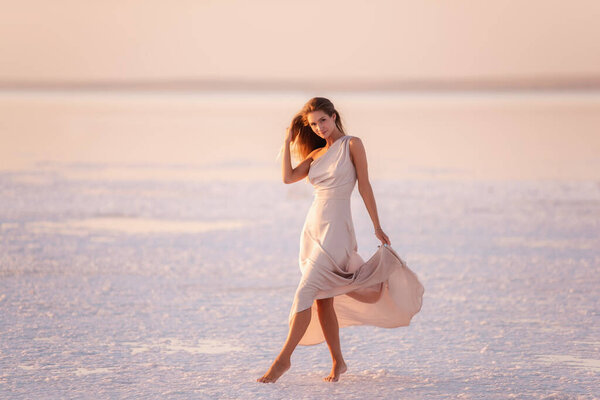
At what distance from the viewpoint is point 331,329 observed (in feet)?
16.3

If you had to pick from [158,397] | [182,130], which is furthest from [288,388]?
[182,130]

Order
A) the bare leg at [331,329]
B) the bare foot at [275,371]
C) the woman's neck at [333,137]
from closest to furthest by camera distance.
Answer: the bare foot at [275,371]
the bare leg at [331,329]
the woman's neck at [333,137]

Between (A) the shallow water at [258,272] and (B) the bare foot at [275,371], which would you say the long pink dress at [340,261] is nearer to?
(B) the bare foot at [275,371]

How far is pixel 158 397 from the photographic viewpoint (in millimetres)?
4578

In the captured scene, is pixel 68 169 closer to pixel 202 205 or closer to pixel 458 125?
pixel 202 205

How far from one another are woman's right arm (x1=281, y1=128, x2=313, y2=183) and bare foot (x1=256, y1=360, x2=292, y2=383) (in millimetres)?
1019

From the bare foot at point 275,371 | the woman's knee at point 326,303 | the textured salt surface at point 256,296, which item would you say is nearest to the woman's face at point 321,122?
the woman's knee at point 326,303

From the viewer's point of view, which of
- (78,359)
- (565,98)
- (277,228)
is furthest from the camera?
(565,98)

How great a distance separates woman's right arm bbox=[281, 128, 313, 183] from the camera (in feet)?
16.7

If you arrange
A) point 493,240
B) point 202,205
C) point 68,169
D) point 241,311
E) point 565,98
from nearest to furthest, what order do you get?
point 241,311 < point 493,240 < point 202,205 < point 68,169 < point 565,98

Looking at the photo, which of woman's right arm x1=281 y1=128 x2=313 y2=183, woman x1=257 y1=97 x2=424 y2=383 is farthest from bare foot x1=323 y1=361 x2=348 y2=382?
woman's right arm x1=281 y1=128 x2=313 y2=183

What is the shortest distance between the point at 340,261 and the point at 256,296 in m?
2.29

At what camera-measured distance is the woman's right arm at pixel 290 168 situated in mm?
5078

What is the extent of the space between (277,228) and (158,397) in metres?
5.49
